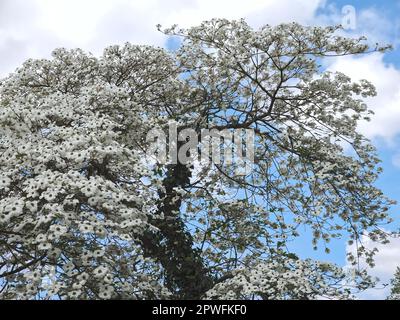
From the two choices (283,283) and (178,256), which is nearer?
(283,283)

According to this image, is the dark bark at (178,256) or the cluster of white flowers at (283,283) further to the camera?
the dark bark at (178,256)

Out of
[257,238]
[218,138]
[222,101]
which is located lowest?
[257,238]

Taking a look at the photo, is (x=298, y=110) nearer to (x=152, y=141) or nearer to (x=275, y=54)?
(x=275, y=54)

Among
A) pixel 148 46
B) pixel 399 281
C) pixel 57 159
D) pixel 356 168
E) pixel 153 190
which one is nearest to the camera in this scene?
pixel 57 159

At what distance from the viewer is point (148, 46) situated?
39.0ft

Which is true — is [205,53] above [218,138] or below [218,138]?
above

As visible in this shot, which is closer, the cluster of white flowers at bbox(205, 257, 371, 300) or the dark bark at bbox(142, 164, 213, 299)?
the cluster of white flowers at bbox(205, 257, 371, 300)

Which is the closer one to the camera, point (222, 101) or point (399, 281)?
point (222, 101)

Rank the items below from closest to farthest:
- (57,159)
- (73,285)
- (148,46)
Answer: (73,285) < (57,159) < (148,46)

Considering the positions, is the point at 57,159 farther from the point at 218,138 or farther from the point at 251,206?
the point at 218,138

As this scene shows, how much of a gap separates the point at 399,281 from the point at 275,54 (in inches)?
329

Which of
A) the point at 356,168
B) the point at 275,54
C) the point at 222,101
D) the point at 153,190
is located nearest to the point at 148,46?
the point at 222,101

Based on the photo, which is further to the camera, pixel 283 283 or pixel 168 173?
pixel 168 173

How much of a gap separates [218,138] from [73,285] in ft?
21.5
